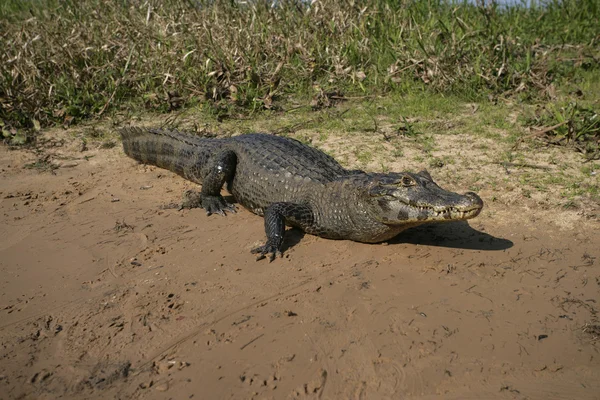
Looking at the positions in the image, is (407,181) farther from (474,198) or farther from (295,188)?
(295,188)

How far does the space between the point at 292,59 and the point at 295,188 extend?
3116 mm

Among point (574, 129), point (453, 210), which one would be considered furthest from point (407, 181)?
point (574, 129)

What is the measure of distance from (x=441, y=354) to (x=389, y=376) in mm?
342

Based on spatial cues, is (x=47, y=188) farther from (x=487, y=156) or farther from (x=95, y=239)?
(x=487, y=156)

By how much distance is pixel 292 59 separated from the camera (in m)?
7.40

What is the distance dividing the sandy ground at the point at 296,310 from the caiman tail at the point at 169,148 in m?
0.86

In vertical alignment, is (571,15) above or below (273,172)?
above

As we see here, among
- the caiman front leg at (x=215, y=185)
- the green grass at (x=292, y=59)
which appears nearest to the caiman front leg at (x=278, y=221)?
the caiman front leg at (x=215, y=185)

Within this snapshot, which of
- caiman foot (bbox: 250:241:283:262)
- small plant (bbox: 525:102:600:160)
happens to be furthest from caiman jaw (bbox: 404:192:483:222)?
small plant (bbox: 525:102:600:160)

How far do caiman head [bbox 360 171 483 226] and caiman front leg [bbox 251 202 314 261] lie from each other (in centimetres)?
57

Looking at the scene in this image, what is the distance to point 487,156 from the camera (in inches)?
217

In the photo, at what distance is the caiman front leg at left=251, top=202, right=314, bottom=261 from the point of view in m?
4.18

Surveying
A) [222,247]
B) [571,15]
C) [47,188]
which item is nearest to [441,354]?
[222,247]

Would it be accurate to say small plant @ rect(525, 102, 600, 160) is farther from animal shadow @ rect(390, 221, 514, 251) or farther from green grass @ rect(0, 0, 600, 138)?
animal shadow @ rect(390, 221, 514, 251)
